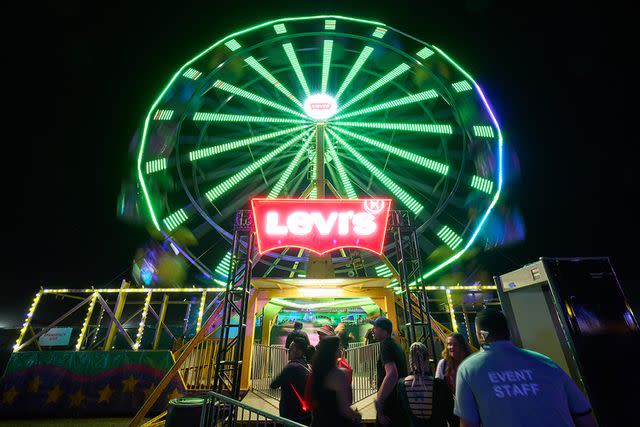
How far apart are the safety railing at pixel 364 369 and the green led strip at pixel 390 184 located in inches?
290

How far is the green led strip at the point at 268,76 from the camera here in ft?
39.3

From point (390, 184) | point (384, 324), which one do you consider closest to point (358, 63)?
point (390, 184)

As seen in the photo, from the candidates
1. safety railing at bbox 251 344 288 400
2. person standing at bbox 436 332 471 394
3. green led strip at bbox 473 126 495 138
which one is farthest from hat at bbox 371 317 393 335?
green led strip at bbox 473 126 495 138

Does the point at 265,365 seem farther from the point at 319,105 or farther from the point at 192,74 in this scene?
the point at 319,105

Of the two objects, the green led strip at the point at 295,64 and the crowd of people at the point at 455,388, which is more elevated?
the green led strip at the point at 295,64

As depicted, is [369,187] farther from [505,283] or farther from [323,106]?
[505,283]

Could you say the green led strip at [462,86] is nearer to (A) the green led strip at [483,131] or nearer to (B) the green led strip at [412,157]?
(A) the green led strip at [483,131]

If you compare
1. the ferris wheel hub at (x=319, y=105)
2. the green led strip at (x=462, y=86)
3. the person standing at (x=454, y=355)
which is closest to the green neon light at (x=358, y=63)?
the ferris wheel hub at (x=319, y=105)

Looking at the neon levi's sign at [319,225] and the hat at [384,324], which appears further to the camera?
the neon levi's sign at [319,225]

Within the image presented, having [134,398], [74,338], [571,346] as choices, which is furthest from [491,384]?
[74,338]

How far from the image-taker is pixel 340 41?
1192 cm

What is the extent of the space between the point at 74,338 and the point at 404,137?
34.8 metres

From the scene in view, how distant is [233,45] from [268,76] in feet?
6.73

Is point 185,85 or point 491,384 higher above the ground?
point 185,85
